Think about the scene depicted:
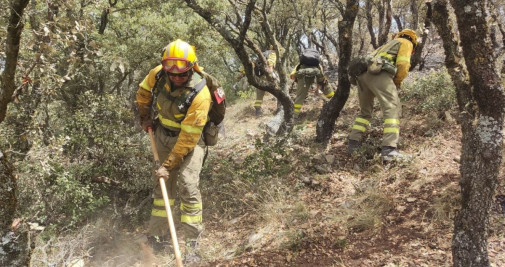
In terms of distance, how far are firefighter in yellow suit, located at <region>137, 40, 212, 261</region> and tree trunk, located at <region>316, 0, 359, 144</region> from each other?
243 cm

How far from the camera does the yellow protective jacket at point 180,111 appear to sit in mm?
4184

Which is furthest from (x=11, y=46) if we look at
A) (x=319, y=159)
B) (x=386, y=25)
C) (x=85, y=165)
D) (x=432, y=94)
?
(x=432, y=94)

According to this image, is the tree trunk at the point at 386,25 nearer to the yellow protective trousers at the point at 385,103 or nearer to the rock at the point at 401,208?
the yellow protective trousers at the point at 385,103

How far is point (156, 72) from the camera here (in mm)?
4590

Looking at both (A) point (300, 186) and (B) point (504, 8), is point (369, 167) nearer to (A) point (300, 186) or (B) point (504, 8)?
(A) point (300, 186)

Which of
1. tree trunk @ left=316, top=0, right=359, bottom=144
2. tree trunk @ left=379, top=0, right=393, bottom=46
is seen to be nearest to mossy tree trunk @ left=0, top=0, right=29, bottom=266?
→ tree trunk @ left=316, top=0, right=359, bottom=144

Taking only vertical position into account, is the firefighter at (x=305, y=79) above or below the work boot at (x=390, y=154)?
above

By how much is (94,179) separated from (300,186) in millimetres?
3328

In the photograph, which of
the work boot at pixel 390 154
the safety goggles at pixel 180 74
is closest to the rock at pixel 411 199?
the work boot at pixel 390 154

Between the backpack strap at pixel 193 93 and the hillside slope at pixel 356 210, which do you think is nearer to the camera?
the hillside slope at pixel 356 210

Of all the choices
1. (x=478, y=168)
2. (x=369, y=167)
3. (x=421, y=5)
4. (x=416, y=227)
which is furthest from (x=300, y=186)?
(x=421, y=5)

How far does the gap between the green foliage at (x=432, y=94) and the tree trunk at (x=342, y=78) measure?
5.26 ft

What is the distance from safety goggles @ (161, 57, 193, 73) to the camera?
4.07 meters

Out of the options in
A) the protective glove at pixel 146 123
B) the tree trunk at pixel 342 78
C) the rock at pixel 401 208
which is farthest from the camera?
the tree trunk at pixel 342 78
